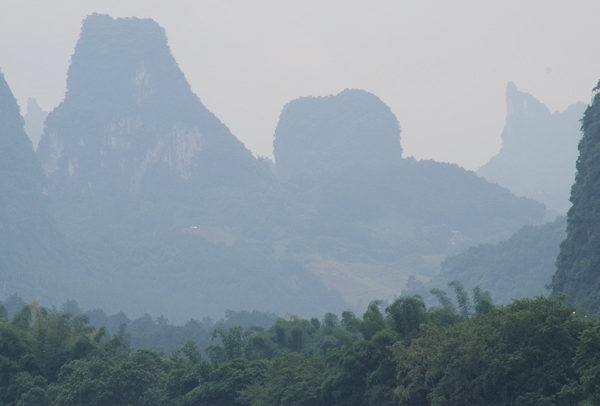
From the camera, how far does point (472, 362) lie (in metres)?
→ 20.2

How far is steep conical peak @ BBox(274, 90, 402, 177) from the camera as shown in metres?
170

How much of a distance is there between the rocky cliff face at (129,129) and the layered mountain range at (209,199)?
0.22m

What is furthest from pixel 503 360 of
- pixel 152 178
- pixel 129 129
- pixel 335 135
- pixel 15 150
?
pixel 335 135

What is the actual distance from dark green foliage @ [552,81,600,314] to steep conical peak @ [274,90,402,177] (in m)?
123

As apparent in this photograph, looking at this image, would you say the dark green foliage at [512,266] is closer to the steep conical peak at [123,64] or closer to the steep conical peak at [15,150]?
the steep conical peak at [15,150]

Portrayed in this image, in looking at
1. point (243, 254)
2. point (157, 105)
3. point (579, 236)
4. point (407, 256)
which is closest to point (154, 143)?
point (157, 105)

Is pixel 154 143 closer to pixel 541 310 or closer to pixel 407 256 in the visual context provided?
pixel 407 256

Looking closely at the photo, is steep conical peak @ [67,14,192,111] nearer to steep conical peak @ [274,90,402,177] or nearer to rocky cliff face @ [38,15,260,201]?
rocky cliff face @ [38,15,260,201]

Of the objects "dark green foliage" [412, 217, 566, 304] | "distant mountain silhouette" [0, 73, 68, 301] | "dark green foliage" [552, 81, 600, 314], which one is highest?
"distant mountain silhouette" [0, 73, 68, 301]

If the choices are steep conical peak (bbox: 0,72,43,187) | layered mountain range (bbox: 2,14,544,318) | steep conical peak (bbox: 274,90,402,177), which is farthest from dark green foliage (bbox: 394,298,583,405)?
steep conical peak (bbox: 274,90,402,177)

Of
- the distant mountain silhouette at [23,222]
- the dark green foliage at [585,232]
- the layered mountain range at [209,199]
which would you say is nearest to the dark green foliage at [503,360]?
the dark green foliage at [585,232]

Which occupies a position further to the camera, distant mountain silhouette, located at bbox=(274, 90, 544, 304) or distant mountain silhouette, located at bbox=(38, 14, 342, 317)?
distant mountain silhouette, located at bbox=(274, 90, 544, 304)

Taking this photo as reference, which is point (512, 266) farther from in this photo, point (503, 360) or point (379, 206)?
point (379, 206)

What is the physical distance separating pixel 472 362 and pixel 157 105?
134298 mm
